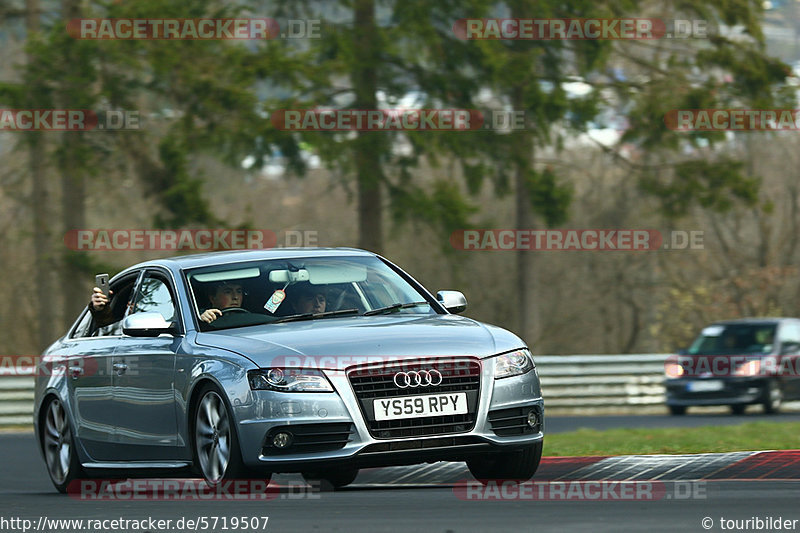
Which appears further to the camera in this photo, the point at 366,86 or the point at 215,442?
the point at 366,86

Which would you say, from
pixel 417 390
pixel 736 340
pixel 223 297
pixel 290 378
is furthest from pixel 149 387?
pixel 736 340

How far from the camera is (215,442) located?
9.06 meters

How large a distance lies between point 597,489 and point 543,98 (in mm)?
19125

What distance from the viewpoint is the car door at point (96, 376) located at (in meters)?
10.4

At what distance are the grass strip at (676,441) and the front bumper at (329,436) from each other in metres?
4.15

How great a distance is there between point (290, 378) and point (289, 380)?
0.01 metres

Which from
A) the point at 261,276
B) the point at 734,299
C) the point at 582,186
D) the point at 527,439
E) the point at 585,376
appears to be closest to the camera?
the point at 527,439

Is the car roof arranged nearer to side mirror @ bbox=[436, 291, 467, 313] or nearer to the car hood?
side mirror @ bbox=[436, 291, 467, 313]

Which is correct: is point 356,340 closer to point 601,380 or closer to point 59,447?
point 59,447

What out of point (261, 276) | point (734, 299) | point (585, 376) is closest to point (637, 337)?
point (734, 299)

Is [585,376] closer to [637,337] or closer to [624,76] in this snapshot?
[624,76]

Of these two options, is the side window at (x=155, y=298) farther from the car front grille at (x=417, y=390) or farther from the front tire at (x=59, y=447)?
the car front grille at (x=417, y=390)

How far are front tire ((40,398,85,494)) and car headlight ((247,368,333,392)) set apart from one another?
271 cm

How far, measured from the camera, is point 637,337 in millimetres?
37656
